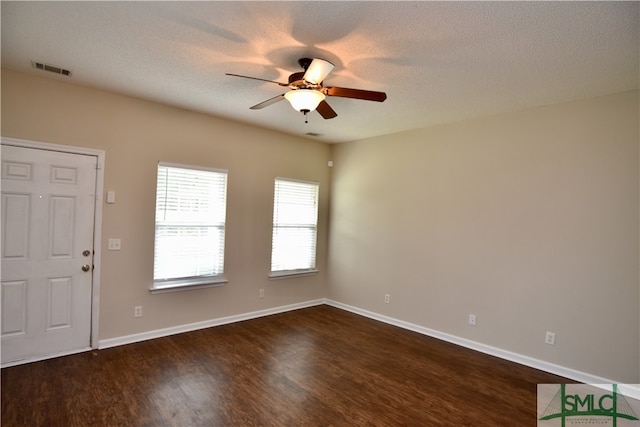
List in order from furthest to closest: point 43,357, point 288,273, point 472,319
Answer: point 288,273
point 472,319
point 43,357

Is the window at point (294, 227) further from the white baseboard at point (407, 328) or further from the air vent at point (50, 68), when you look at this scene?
the air vent at point (50, 68)

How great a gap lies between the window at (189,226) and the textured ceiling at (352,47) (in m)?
1.04

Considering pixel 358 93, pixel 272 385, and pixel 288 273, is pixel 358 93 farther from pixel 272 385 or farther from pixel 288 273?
pixel 288 273

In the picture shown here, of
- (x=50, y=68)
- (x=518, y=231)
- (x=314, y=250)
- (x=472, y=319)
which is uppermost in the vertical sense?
(x=50, y=68)

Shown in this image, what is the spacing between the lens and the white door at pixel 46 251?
3.08 m

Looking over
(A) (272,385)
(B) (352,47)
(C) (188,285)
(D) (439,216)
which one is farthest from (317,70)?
(C) (188,285)

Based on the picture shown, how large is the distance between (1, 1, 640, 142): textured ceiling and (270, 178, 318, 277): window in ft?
6.20

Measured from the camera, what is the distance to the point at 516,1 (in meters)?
1.86

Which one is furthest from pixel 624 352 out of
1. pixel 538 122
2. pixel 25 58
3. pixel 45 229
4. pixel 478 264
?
pixel 25 58

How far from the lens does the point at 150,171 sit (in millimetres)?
3855

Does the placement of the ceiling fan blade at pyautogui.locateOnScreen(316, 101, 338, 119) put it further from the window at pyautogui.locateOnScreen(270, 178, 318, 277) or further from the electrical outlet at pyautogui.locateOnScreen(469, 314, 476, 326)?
the electrical outlet at pyautogui.locateOnScreen(469, 314, 476, 326)

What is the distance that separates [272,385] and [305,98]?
241 cm

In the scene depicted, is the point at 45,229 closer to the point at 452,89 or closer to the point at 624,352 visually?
the point at 452,89

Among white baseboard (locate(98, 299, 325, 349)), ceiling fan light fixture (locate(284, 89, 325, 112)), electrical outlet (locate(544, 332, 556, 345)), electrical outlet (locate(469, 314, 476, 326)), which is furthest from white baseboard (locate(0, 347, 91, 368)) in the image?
electrical outlet (locate(544, 332, 556, 345))
